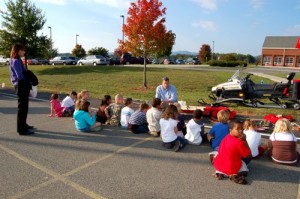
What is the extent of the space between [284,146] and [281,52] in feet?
206

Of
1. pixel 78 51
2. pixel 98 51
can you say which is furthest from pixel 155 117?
pixel 78 51

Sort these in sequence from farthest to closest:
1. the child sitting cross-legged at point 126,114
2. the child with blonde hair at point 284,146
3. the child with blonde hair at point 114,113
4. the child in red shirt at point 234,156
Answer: the child with blonde hair at point 114,113
the child sitting cross-legged at point 126,114
the child with blonde hair at point 284,146
the child in red shirt at point 234,156

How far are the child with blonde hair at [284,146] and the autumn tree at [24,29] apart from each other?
29059 millimetres

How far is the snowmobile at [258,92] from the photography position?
10.1 meters

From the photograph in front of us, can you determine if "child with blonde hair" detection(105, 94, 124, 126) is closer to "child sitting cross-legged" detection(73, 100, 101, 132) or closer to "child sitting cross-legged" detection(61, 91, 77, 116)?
"child sitting cross-legged" detection(73, 100, 101, 132)

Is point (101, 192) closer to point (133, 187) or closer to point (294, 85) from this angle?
point (133, 187)

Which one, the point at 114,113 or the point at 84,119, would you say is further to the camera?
the point at 114,113

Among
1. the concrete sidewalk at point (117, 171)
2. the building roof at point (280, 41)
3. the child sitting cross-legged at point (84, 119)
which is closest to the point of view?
the concrete sidewalk at point (117, 171)

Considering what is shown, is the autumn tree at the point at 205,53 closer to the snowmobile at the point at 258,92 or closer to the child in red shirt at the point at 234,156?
the snowmobile at the point at 258,92

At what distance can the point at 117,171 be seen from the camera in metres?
5.00

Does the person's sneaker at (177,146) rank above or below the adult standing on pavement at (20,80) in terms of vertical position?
below

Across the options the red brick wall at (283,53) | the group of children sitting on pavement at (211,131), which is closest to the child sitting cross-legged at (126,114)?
the group of children sitting on pavement at (211,131)

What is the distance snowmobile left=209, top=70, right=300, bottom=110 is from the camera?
1006cm

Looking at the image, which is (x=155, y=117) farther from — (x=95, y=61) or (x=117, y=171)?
(x=95, y=61)
